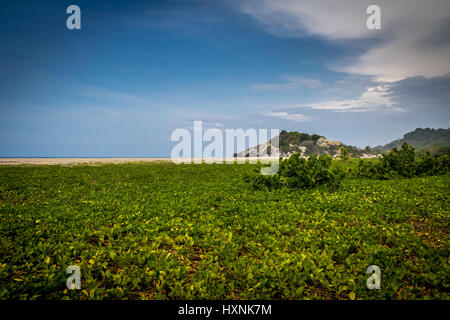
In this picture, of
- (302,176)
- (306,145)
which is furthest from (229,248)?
(306,145)

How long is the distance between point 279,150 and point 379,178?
50327mm

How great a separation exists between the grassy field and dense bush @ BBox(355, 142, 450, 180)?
7.83 metres

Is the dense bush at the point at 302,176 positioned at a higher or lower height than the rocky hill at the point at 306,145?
lower

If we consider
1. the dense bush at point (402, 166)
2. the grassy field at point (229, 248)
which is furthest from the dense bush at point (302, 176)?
the dense bush at point (402, 166)

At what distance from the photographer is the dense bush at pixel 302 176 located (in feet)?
43.1

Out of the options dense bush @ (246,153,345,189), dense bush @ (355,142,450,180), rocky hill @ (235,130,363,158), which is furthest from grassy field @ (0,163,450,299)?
rocky hill @ (235,130,363,158)

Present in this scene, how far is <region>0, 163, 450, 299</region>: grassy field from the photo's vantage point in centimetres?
462

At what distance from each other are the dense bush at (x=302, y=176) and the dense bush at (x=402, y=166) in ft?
21.5

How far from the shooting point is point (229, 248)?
6117mm

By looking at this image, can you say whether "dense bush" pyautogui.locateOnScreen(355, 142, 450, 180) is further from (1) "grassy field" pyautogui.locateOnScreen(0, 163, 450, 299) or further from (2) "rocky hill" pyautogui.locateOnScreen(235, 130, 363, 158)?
(2) "rocky hill" pyautogui.locateOnScreen(235, 130, 363, 158)

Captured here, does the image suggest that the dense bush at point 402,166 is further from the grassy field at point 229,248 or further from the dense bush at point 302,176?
the grassy field at point 229,248
